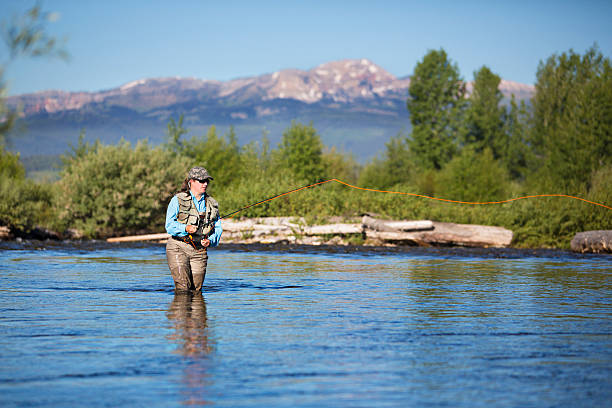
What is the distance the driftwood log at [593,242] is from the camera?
2275 centimetres

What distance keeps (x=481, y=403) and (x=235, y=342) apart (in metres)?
3.17

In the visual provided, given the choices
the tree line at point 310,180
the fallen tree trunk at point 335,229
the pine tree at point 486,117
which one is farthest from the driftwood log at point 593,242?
the pine tree at point 486,117

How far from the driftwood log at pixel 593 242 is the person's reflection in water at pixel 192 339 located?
14539 millimetres

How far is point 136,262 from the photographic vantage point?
19.3 metres

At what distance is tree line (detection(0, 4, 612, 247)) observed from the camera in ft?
85.0

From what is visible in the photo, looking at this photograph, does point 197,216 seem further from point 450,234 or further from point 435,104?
point 435,104

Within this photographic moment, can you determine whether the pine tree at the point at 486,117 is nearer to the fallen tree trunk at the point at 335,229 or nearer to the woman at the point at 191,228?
the fallen tree trunk at the point at 335,229

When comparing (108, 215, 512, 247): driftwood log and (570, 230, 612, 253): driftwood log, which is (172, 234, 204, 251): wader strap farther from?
(570, 230, 612, 253): driftwood log

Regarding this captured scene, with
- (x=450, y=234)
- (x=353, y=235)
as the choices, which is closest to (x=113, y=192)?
(x=353, y=235)

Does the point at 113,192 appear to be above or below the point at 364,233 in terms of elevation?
above

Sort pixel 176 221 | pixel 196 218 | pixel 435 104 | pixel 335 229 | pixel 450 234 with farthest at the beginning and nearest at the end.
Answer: pixel 435 104 < pixel 335 229 < pixel 450 234 < pixel 196 218 < pixel 176 221

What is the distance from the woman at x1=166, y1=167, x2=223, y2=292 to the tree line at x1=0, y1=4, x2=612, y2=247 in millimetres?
2968

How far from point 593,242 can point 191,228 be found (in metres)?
15.4

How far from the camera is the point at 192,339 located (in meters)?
8.51
